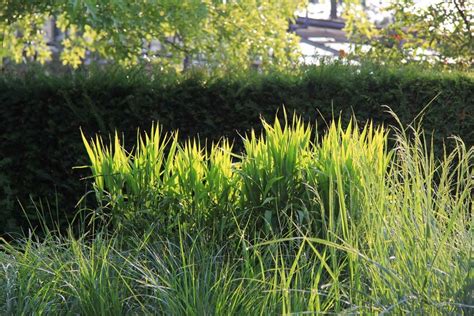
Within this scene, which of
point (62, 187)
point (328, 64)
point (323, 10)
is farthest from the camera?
point (323, 10)

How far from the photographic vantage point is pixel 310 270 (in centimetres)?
442

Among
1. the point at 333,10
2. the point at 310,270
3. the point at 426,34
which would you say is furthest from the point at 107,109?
the point at 333,10

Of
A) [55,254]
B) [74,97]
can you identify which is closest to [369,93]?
[74,97]

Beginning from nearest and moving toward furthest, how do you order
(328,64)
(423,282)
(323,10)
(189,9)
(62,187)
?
(423,282)
(62,187)
(328,64)
(189,9)
(323,10)

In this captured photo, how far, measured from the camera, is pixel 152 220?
16.8 ft

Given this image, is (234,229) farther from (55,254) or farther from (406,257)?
(406,257)

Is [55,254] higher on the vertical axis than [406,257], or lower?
lower

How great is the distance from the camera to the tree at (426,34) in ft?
38.9

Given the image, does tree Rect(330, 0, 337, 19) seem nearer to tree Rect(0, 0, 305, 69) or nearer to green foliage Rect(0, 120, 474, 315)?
tree Rect(0, 0, 305, 69)

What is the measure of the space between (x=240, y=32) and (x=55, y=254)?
27.6 feet

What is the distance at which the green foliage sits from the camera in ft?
11.3

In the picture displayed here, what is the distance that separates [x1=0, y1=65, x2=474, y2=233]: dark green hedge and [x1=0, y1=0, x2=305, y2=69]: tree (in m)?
2.39

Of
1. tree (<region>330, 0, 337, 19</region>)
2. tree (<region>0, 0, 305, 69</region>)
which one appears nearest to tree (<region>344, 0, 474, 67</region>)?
tree (<region>0, 0, 305, 69</region>)

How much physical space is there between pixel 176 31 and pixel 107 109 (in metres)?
4.94
